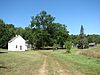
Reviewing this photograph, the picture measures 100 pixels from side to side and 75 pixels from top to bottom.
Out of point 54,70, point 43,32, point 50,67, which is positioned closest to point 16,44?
point 43,32

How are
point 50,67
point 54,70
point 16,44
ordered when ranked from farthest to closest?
1. point 16,44
2. point 50,67
3. point 54,70

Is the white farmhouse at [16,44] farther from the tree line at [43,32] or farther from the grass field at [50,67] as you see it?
the grass field at [50,67]

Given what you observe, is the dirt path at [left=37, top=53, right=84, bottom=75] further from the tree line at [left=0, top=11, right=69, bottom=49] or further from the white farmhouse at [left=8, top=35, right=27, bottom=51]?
the tree line at [left=0, top=11, right=69, bottom=49]

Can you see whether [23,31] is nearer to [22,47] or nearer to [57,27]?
[57,27]

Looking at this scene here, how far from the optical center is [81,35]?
15900 cm

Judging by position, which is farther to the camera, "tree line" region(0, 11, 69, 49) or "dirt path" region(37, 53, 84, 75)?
"tree line" region(0, 11, 69, 49)

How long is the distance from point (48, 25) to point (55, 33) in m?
Result: 5.22

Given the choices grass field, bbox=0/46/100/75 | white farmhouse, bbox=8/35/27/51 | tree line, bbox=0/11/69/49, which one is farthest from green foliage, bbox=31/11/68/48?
grass field, bbox=0/46/100/75

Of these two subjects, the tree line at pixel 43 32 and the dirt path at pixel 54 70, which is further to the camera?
the tree line at pixel 43 32

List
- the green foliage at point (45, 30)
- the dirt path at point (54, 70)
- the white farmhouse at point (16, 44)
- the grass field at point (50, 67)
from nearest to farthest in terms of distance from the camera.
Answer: the dirt path at point (54, 70), the grass field at point (50, 67), the white farmhouse at point (16, 44), the green foliage at point (45, 30)

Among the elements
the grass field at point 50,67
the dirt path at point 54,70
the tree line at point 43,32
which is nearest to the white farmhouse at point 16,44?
the tree line at point 43,32

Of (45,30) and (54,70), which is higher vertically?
(45,30)

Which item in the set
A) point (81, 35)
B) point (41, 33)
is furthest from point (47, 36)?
point (81, 35)

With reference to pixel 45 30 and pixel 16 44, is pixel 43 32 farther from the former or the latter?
pixel 16 44
